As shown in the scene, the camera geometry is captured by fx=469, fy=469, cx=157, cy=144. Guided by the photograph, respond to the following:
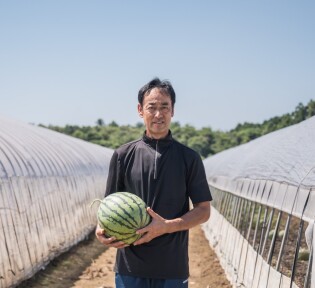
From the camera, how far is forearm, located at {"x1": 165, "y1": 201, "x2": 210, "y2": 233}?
2.98 metres

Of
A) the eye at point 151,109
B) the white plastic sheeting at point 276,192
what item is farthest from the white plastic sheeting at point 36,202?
the eye at point 151,109

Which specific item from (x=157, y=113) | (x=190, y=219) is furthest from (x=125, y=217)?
(x=157, y=113)

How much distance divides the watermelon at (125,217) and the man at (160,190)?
53mm

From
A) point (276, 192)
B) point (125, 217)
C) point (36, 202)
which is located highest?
point (125, 217)

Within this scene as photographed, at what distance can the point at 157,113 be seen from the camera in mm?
3205

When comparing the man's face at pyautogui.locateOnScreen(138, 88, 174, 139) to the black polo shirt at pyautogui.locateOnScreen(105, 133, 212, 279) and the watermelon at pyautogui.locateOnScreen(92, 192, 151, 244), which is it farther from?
the watermelon at pyautogui.locateOnScreen(92, 192, 151, 244)

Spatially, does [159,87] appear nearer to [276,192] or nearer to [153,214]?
[153,214]

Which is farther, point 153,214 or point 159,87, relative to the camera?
point 159,87

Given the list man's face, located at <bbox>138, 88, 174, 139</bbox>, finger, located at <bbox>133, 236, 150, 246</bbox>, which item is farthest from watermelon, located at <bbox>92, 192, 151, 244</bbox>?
man's face, located at <bbox>138, 88, 174, 139</bbox>

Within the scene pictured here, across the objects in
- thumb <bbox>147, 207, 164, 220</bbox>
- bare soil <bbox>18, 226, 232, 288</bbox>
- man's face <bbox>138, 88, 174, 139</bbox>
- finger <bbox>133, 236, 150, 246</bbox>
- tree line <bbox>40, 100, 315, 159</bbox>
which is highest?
man's face <bbox>138, 88, 174, 139</bbox>

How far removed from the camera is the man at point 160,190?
3074 mm

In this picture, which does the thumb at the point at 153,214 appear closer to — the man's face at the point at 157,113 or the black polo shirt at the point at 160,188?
the black polo shirt at the point at 160,188

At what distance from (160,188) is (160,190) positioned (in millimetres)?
14

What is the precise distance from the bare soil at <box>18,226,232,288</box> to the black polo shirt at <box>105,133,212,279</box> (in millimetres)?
5320
